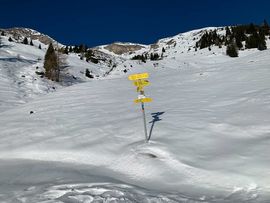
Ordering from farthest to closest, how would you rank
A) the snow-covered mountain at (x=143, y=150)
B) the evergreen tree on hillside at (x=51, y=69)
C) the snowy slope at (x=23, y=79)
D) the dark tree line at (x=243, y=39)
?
the dark tree line at (x=243, y=39)
the evergreen tree on hillside at (x=51, y=69)
the snowy slope at (x=23, y=79)
the snow-covered mountain at (x=143, y=150)

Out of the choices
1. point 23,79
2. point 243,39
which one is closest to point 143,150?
point 23,79

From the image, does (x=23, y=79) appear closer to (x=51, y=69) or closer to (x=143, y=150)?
(x=51, y=69)

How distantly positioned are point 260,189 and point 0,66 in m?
40.9

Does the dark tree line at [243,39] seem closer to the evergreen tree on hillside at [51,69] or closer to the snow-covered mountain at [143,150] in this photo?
the evergreen tree on hillside at [51,69]

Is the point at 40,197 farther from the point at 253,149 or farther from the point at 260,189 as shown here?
the point at 253,149

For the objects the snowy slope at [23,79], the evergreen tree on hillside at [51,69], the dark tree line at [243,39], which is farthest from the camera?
the dark tree line at [243,39]

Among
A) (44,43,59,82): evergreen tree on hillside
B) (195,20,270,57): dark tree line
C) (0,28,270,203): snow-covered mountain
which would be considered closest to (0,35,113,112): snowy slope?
(44,43,59,82): evergreen tree on hillside

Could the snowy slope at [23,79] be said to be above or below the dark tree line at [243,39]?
below

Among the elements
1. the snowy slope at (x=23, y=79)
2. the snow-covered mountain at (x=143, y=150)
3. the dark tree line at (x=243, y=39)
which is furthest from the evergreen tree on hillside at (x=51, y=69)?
the dark tree line at (x=243, y=39)

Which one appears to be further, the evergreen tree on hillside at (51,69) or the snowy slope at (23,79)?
the evergreen tree on hillside at (51,69)

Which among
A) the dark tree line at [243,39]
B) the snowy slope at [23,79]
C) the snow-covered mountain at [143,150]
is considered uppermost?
the dark tree line at [243,39]

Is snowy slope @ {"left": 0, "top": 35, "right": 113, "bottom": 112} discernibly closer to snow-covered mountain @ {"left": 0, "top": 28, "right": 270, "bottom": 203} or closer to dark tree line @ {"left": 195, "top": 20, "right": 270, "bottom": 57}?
snow-covered mountain @ {"left": 0, "top": 28, "right": 270, "bottom": 203}

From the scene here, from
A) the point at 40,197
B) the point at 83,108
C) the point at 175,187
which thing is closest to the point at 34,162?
the point at 40,197

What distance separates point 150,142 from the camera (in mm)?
8336
